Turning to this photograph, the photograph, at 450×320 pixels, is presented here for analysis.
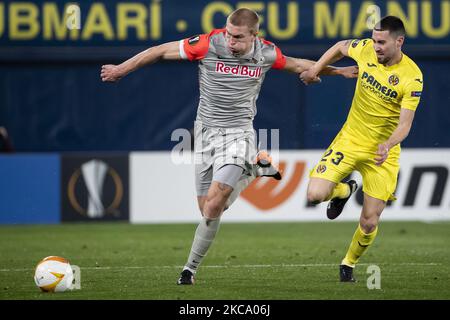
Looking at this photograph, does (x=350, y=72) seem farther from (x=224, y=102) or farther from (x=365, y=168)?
(x=224, y=102)

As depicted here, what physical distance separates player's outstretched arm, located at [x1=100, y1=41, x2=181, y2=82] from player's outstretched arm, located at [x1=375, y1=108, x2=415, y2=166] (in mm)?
1993

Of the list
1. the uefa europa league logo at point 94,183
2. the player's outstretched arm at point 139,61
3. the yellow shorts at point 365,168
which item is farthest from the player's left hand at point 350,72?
the uefa europa league logo at point 94,183

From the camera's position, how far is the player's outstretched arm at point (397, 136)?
29.4 ft

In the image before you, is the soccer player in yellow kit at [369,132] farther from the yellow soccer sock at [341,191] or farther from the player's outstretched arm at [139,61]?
the player's outstretched arm at [139,61]

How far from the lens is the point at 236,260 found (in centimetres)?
1185

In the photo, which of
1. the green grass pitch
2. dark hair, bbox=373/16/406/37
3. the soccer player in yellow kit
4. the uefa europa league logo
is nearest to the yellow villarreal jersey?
the soccer player in yellow kit

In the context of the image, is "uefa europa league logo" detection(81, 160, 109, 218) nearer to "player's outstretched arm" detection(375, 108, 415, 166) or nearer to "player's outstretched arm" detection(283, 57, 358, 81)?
"player's outstretched arm" detection(283, 57, 358, 81)

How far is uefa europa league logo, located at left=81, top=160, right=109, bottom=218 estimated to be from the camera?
16734 millimetres

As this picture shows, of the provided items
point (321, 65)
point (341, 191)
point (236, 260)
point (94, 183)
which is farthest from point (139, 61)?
point (94, 183)

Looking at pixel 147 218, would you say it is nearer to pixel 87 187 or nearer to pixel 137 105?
pixel 87 187

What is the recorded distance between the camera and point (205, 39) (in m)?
9.62

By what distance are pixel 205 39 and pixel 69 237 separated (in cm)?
601

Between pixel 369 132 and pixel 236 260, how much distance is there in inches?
106

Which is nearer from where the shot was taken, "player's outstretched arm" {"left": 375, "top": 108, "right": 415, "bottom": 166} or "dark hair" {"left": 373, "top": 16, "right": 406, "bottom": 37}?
"player's outstretched arm" {"left": 375, "top": 108, "right": 415, "bottom": 166}
